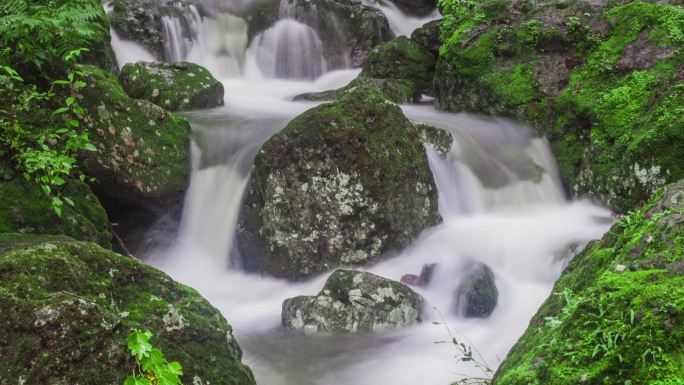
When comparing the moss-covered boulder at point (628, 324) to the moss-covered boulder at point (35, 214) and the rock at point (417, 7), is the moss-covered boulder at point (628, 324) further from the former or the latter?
the rock at point (417, 7)

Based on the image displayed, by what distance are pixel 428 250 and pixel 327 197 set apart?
1.64m

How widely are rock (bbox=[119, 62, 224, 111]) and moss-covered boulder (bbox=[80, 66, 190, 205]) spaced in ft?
9.06

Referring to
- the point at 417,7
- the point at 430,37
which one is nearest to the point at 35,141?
the point at 430,37

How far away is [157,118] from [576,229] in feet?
21.3

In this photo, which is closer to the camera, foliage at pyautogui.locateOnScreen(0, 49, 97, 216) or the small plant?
the small plant

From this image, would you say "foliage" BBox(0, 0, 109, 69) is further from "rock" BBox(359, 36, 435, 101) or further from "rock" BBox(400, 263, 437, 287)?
"rock" BBox(359, 36, 435, 101)

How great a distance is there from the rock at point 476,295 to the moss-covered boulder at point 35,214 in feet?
14.0

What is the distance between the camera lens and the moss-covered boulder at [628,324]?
1.79 metres

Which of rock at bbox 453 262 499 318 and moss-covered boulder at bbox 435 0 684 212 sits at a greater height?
moss-covered boulder at bbox 435 0 684 212

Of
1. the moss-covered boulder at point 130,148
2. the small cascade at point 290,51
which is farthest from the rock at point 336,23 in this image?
the moss-covered boulder at point 130,148

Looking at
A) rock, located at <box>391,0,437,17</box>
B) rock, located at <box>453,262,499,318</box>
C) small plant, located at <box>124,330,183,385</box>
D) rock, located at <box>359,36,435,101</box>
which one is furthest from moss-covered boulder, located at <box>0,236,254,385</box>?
rock, located at <box>391,0,437,17</box>

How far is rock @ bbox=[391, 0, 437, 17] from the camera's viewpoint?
67.6ft

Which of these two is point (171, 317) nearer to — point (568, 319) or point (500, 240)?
point (568, 319)

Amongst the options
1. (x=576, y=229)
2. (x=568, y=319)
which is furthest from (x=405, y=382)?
(x=576, y=229)
